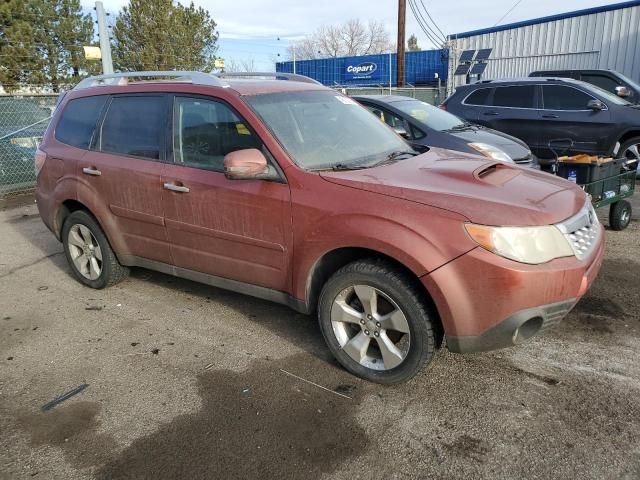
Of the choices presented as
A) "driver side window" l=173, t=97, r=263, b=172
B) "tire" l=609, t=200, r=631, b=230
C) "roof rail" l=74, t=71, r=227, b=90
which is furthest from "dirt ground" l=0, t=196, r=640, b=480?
"tire" l=609, t=200, r=631, b=230

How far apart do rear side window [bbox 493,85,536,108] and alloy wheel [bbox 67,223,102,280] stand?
24.6ft

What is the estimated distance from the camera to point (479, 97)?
31.5 feet

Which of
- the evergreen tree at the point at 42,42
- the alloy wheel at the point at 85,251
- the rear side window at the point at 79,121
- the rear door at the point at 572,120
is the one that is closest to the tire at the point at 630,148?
the rear door at the point at 572,120

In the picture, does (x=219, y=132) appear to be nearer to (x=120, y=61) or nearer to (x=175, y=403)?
(x=175, y=403)

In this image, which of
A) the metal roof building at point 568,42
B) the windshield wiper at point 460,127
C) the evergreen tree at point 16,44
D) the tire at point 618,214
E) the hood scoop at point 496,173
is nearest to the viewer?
the hood scoop at point 496,173

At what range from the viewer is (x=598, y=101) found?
8.80 metres

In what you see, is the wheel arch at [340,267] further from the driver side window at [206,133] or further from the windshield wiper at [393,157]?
the driver side window at [206,133]

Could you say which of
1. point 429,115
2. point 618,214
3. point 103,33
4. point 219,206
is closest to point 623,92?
point 618,214

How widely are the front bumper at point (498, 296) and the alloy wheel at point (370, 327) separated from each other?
30cm

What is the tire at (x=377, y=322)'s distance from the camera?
2.90 m

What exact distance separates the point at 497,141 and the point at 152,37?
675 inches

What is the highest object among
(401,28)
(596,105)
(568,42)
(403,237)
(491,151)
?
(401,28)

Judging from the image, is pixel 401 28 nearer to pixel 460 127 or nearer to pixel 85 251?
pixel 460 127

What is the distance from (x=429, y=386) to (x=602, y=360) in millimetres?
1184
